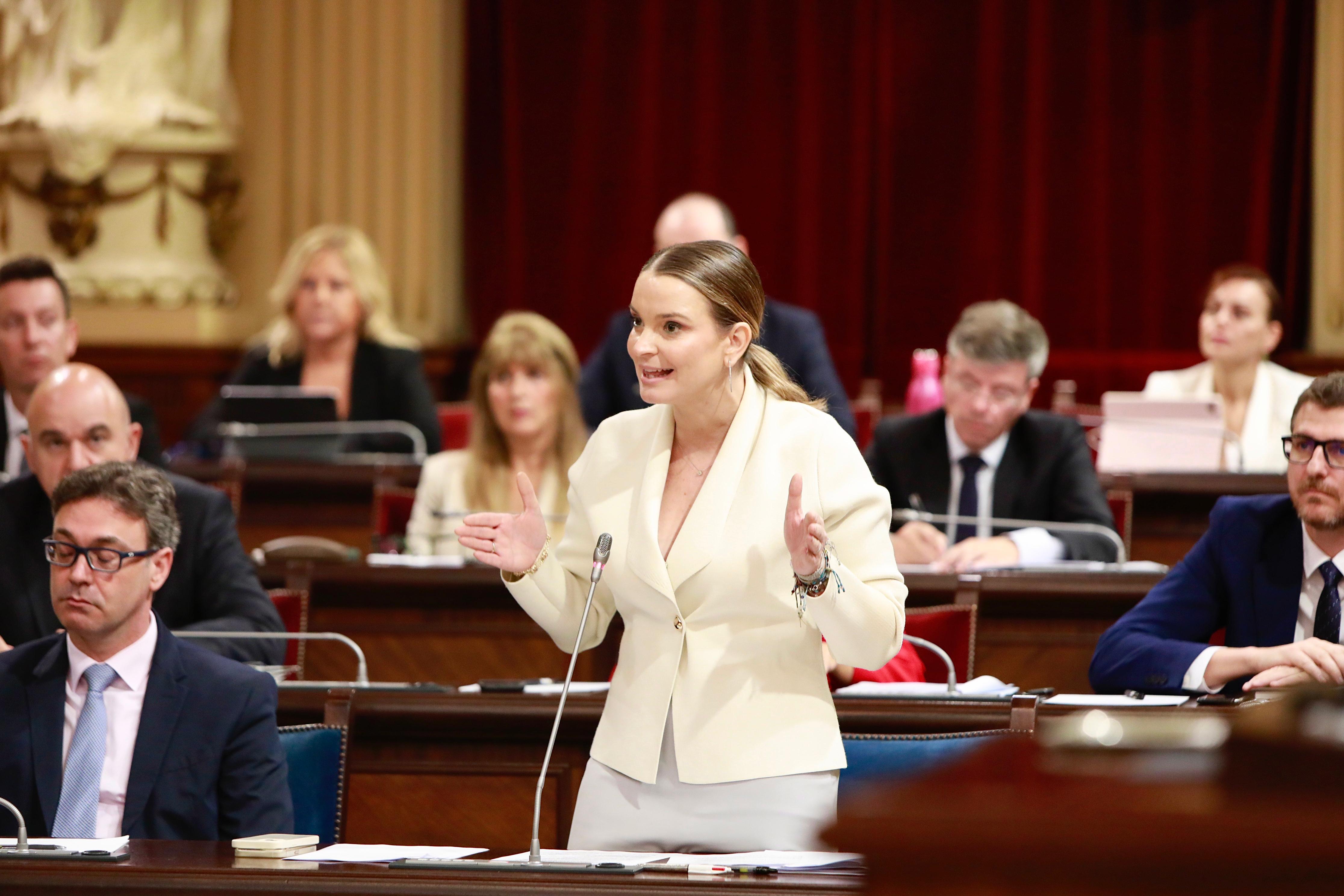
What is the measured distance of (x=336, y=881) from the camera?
1.90m

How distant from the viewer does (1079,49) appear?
24.5 feet

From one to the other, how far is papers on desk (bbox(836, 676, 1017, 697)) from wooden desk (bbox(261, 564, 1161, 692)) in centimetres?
75

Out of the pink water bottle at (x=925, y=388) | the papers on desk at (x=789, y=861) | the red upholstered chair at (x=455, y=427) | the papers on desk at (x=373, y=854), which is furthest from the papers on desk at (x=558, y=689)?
the red upholstered chair at (x=455, y=427)

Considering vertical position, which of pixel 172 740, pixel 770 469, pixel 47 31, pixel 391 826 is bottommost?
pixel 391 826

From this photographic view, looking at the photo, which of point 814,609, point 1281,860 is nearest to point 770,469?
point 814,609

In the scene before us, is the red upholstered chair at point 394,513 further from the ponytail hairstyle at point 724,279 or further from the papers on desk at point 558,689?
the ponytail hairstyle at point 724,279

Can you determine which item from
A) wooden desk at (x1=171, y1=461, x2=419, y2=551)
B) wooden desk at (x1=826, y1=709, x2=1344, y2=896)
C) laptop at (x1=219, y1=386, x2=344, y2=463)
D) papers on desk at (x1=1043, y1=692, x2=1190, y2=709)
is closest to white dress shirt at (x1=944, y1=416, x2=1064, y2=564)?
papers on desk at (x1=1043, y1=692, x2=1190, y2=709)

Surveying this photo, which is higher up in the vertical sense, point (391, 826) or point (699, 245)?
point (699, 245)

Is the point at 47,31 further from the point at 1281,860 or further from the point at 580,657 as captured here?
the point at 1281,860

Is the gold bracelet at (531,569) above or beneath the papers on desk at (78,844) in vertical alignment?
above

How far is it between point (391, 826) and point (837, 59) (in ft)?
17.4

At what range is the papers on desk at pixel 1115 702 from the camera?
2637 mm

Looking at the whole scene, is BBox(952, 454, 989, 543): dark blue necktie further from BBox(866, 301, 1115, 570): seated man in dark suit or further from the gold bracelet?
the gold bracelet

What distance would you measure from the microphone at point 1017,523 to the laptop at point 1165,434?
0.78 meters
